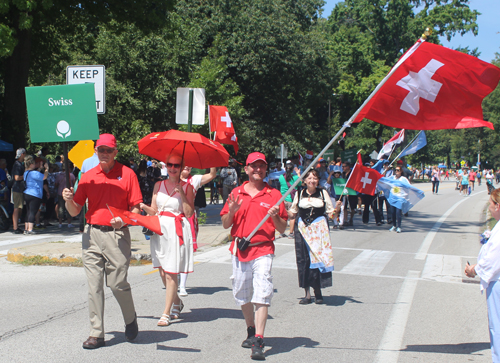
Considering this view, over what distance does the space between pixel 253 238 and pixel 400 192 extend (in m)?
10.1

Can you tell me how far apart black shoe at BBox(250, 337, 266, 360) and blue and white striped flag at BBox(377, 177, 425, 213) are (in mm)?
10024

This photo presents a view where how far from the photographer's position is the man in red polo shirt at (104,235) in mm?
5066

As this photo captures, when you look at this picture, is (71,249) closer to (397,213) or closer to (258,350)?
(258,350)

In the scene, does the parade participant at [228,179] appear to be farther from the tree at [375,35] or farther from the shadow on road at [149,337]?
the tree at [375,35]

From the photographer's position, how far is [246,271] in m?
5.17

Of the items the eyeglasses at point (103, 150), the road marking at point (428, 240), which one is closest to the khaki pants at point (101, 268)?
the eyeglasses at point (103, 150)

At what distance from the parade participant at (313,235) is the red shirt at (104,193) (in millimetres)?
2555

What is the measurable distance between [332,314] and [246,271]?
6.50 ft

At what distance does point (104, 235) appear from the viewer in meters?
5.14

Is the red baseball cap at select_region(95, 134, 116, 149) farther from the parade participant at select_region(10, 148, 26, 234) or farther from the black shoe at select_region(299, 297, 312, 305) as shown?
the parade participant at select_region(10, 148, 26, 234)

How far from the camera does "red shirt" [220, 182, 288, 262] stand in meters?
5.16

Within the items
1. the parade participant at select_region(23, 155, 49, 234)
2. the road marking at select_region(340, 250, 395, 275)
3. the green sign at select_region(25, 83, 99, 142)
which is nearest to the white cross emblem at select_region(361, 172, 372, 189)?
the road marking at select_region(340, 250, 395, 275)

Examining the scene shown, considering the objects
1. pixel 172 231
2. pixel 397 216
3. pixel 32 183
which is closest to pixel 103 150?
pixel 172 231

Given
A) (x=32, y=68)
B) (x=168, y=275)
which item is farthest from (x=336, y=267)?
(x=32, y=68)
